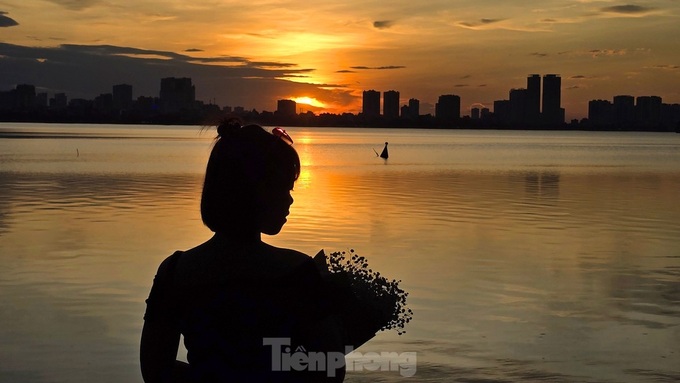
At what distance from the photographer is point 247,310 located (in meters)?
2.87

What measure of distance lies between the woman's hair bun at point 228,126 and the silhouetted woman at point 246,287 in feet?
0.17

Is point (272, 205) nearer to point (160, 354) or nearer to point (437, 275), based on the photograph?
point (160, 354)

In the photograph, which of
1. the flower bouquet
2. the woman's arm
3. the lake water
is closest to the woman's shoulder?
the flower bouquet

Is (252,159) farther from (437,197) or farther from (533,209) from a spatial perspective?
(437,197)

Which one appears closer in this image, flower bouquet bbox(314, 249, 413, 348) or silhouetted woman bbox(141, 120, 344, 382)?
silhouetted woman bbox(141, 120, 344, 382)

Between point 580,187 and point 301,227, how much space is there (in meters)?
25.1

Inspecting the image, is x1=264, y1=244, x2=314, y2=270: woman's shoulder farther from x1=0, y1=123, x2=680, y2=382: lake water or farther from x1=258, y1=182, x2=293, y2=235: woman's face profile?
x1=0, y1=123, x2=680, y2=382: lake water

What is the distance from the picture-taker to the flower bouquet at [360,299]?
9.71ft

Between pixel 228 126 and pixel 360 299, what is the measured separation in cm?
73

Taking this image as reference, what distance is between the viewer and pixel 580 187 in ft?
150

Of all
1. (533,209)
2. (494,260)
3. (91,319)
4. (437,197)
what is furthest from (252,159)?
(437,197)

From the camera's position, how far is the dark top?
2.84m

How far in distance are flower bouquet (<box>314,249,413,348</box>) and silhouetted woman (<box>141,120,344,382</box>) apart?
93mm

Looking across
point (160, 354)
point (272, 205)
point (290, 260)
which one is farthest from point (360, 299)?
point (160, 354)
